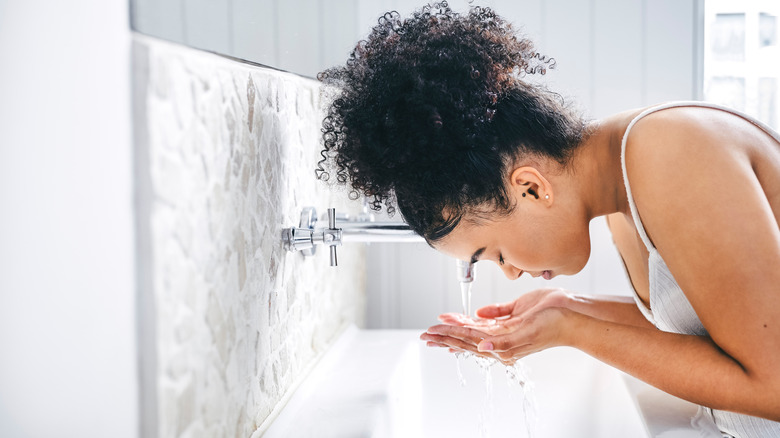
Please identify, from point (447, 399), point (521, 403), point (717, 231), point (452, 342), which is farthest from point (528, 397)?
point (717, 231)

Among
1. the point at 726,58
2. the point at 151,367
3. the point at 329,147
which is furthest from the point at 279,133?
the point at 726,58

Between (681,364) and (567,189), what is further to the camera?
(567,189)

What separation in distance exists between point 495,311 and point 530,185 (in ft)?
1.41

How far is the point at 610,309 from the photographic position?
4.09ft

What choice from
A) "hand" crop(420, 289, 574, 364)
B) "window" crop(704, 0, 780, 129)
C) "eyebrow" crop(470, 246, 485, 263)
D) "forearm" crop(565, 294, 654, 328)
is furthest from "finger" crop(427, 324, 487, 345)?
"window" crop(704, 0, 780, 129)

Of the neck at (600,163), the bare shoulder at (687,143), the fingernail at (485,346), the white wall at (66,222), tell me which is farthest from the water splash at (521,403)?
the white wall at (66,222)

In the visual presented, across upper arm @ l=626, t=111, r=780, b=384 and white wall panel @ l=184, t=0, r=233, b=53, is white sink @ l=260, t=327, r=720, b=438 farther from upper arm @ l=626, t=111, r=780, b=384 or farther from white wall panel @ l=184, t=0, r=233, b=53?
white wall panel @ l=184, t=0, r=233, b=53

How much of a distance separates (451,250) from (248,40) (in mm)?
397

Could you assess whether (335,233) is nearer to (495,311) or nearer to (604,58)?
(495,311)

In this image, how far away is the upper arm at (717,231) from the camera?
76 cm

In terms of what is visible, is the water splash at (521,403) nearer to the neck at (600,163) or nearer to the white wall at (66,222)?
the neck at (600,163)

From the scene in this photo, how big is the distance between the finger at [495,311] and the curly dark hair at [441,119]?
0.36 meters

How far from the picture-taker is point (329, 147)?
37.4 inches

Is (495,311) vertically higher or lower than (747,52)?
lower
